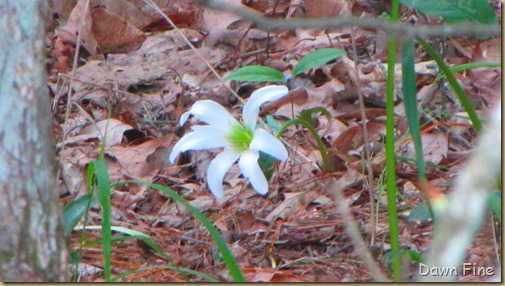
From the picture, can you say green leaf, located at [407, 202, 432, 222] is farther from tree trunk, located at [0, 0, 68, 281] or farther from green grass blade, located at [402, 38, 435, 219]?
tree trunk, located at [0, 0, 68, 281]

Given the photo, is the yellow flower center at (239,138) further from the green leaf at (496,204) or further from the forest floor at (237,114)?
the green leaf at (496,204)

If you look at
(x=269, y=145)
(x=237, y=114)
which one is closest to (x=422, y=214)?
(x=269, y=145)

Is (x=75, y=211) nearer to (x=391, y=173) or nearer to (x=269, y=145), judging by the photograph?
(x=269, y=145)

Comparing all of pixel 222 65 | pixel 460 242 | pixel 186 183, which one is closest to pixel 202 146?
pixel 186 183

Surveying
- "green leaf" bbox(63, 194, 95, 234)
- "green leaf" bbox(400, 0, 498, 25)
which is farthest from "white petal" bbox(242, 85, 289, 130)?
"green leaf" bbox(63, 194, 95, 234)

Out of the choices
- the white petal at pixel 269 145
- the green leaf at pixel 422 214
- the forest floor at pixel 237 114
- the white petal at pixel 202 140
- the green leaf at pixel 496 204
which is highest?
the white petal at pixel 269 145

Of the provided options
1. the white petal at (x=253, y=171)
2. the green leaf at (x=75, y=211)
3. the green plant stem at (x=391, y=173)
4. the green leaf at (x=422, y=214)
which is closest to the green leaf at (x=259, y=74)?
the white petal at (x=253, y=171)
